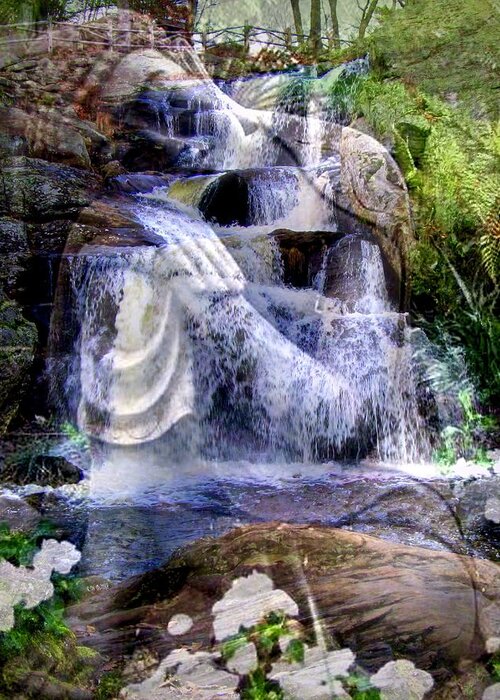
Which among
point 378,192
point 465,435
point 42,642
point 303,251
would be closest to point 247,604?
point 42,642

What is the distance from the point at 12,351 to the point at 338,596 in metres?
1.16

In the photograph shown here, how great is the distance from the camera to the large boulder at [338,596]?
1320 mm

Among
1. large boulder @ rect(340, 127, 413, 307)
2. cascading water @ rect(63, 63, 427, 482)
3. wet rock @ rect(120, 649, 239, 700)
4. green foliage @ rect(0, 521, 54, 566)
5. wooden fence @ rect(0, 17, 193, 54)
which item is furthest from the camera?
large boulder @ rect(340, 127, 413, 307)

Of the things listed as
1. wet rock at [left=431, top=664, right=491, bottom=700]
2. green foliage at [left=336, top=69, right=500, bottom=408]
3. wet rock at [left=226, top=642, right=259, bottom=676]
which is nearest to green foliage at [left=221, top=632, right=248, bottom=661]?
wet rock at [left=226, top=642, right=259, bottom=676]

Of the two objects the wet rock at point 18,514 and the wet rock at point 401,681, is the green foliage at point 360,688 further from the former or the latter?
the wet rock at point 18,514

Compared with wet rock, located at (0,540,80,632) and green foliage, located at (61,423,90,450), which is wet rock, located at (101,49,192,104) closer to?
green foliage, located at (61,423,90,450)

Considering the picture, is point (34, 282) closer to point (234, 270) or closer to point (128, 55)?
point (234, 270)

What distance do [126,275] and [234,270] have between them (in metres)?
0.39

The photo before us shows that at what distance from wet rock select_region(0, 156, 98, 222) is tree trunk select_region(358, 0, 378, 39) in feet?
3.26

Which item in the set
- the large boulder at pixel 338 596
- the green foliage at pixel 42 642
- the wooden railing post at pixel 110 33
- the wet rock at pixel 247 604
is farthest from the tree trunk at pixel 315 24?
the green foliage at pixel 42 642

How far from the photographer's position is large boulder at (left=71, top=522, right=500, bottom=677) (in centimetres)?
132

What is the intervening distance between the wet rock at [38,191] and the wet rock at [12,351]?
35 centimetres

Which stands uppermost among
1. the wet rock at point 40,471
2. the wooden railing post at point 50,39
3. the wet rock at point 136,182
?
the wooden railing post at point 50,39

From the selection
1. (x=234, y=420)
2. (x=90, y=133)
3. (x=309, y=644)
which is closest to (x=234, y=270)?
(x=234, y=420)
